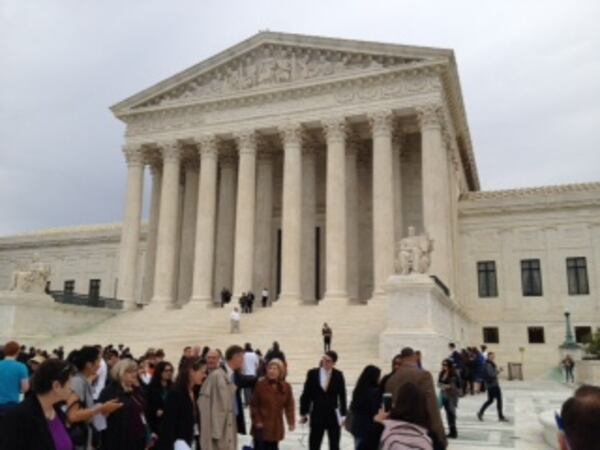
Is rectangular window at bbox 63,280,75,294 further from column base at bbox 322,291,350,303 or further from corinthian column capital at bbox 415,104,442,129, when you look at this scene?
corinthian column capital at bbox 415,104,442,129

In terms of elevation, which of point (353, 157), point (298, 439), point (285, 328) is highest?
point (353, 157)

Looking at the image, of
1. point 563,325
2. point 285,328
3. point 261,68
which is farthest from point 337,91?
point 563,325

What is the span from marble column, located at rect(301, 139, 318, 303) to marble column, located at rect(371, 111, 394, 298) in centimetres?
487

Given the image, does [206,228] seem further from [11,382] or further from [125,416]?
[125,416]

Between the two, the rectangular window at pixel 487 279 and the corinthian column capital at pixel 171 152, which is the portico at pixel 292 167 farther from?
the rectangular window at pixel 487 279

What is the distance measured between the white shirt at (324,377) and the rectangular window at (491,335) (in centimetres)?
3078

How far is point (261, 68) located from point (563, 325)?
80.1 ft

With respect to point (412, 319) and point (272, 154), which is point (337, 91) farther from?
point (412, 319)

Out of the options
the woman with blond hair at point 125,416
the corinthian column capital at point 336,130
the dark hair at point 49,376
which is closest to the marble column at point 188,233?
the corinthian column capital at point 336,130

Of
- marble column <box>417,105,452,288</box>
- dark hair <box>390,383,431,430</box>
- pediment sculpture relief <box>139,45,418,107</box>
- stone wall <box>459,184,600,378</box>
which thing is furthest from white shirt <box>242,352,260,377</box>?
stone wall <box>459,184,600,378</box>

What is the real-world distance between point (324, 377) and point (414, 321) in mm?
15203

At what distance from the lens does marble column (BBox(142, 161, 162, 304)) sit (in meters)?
40.0

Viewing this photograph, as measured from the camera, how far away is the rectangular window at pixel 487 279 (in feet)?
123

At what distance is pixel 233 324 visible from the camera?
28.3m
